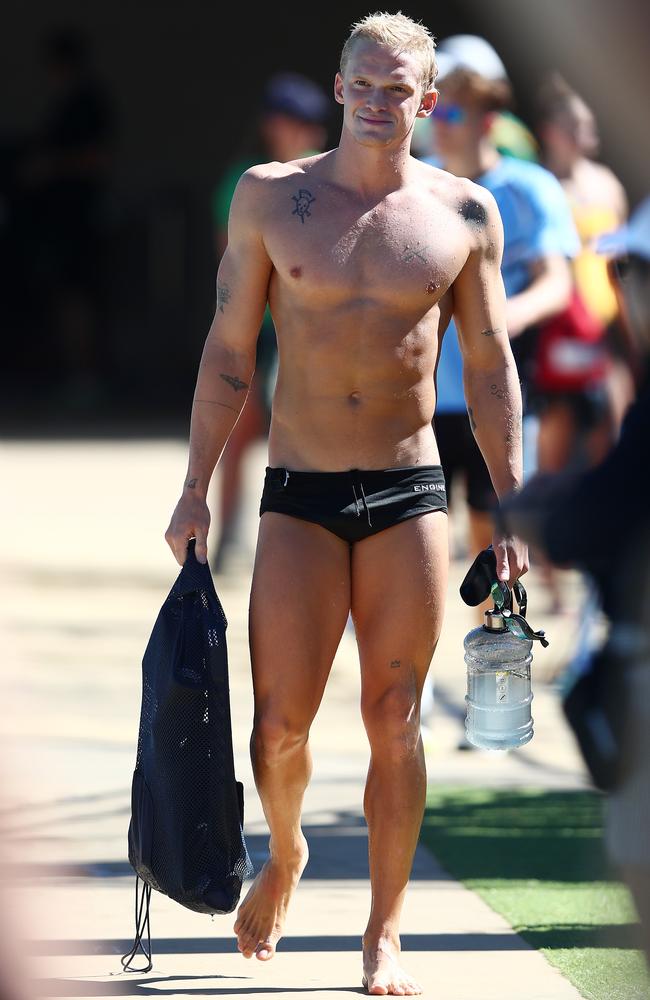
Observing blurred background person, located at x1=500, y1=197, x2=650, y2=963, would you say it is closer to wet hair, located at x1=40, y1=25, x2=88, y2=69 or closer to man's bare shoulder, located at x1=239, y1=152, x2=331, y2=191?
man's bare shoulder, located at x1=239, y1=152, x2=331, y2=191

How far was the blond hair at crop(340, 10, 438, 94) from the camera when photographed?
4.13 m

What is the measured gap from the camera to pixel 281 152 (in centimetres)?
843

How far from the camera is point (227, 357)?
4281 millimetres

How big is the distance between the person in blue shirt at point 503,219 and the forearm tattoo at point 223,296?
194cm

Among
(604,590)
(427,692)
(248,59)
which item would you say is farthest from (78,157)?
(604,590)

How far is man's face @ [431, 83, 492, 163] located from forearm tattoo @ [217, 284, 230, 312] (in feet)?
6.60

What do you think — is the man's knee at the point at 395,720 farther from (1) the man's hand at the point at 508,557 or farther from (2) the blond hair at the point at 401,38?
(2) the blond hair at the point at 401,38

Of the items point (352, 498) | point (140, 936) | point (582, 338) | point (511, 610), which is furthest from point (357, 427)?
point (582, 338)

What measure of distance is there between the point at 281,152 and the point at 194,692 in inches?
188

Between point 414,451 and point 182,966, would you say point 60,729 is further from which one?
point 414,451

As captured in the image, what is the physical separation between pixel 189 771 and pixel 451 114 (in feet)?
9.06

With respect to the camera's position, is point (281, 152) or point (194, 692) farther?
point (281, 152)

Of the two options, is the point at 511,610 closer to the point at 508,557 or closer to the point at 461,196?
the point at 508,557

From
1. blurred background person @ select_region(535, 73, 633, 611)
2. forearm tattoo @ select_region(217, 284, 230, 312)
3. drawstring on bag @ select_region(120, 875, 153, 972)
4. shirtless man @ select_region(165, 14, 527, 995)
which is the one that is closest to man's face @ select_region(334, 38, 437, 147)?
shirtless man @ select_region(165, 14, 527, 995)
